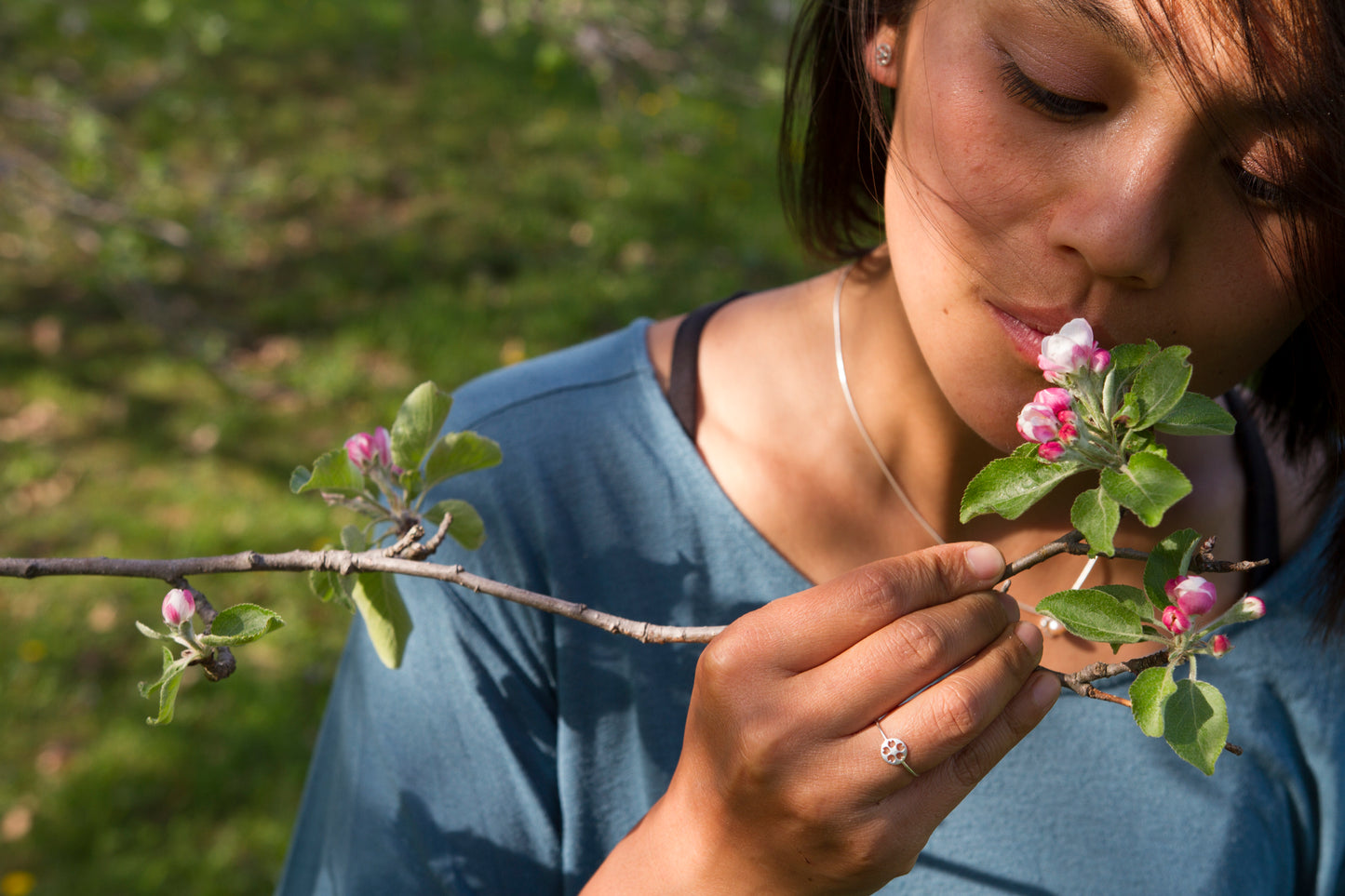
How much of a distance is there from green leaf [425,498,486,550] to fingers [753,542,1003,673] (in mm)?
322

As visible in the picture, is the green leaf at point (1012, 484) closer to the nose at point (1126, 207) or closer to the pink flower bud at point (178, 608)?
the nose at point (1126, 207)

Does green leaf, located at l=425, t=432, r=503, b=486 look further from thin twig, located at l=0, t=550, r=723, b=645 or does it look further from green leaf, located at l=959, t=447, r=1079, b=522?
green leaf, located at l=959, t=447, r=1079, b=522

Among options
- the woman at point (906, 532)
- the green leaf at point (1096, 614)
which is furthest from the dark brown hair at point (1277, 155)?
the green leaf at point (1096, 614)

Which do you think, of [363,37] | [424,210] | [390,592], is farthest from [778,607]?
[363,37]

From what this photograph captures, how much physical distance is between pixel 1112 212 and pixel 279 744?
3.24 m

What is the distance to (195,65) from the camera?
669 centimetres

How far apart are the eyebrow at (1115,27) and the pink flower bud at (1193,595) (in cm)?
50

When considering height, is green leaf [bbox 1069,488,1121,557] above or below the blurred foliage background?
above

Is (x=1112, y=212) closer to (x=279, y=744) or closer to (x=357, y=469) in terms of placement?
(x=357, y=469)

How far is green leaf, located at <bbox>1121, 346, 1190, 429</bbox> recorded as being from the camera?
0.85m

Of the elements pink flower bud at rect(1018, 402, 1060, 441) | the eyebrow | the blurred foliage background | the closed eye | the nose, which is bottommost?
the blurred foliage background

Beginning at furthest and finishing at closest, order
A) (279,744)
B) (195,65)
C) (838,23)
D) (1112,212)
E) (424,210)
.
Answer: (195,65), (424,210), (279,744), (838,23), (1112,212)

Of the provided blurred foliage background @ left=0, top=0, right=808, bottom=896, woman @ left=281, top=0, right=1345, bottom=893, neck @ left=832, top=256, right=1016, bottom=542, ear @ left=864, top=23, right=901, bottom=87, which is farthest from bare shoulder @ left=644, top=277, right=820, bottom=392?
blurred foliage background @ left=0, top=0, right=808, bottom=896

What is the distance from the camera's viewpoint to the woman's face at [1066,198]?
1.03m
